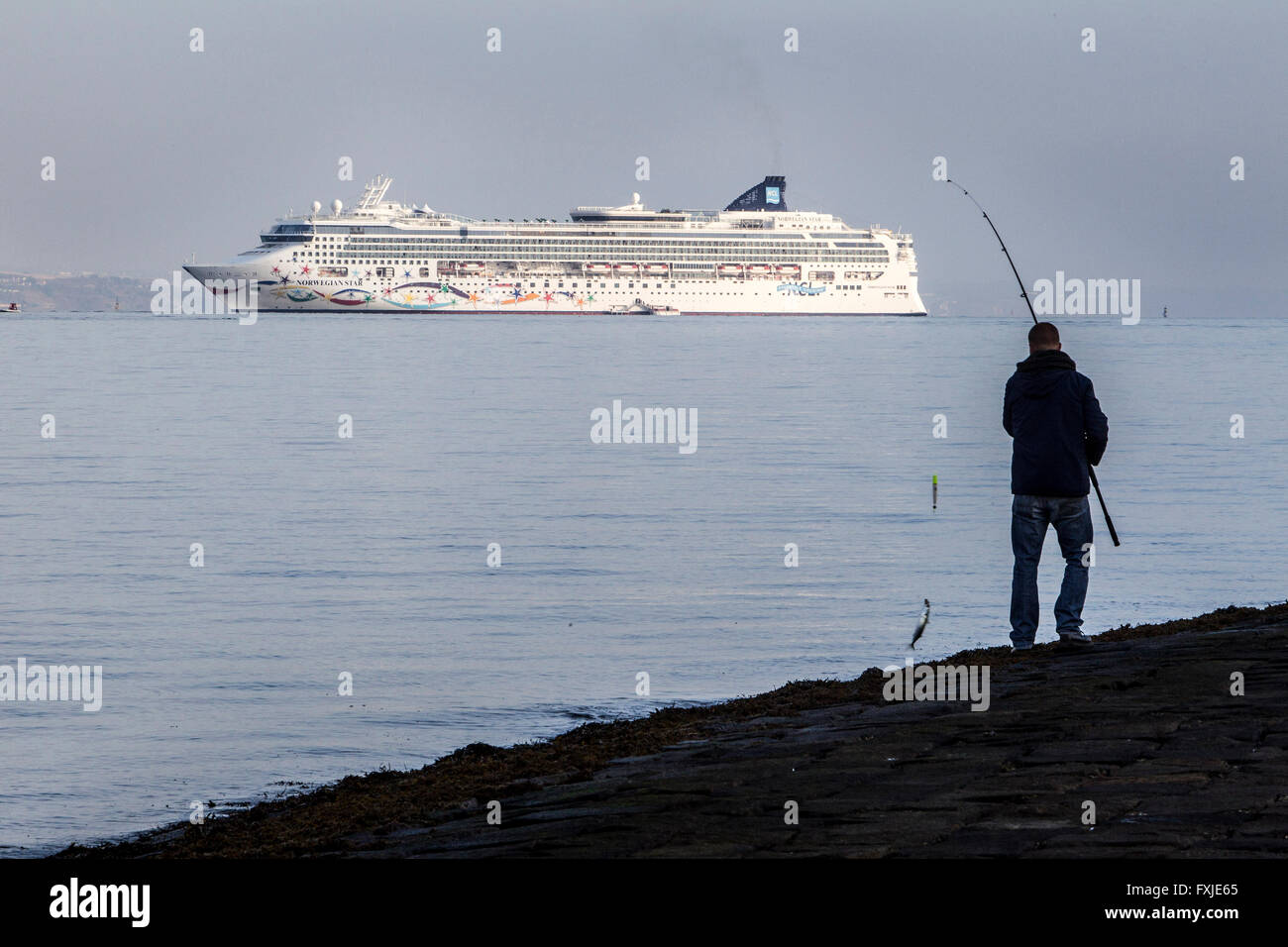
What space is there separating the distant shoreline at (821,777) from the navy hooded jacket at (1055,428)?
96 centimetres

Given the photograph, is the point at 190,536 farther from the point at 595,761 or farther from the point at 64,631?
the point at 595,761

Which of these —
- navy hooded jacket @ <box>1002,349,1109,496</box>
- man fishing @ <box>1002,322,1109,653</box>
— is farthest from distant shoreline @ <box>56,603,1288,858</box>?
navy hooded jacket @ <box>1002,349,1109,496</box>

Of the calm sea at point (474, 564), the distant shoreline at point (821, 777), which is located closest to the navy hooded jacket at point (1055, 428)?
the distant shoreline at point (821, 777)

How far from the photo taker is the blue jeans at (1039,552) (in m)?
8.36

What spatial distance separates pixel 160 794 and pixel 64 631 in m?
4.48

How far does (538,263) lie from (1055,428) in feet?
391

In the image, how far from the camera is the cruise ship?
124 metres

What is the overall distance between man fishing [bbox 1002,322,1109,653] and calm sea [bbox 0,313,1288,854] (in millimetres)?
2223

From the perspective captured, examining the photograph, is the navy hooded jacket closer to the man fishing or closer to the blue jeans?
the man fishing

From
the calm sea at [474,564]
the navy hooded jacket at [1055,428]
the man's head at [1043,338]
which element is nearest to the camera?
the navy hooded jacket at [1055,428]

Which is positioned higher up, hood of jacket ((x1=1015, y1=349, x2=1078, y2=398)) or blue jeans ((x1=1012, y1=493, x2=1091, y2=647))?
hood of jacket ((x1=1015, y1=349, x2=1078, y2=398))

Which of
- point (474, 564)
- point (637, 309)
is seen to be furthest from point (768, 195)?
point (474, 564)

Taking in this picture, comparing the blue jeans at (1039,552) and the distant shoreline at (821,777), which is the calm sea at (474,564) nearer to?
the distant shoreline at (821,777)

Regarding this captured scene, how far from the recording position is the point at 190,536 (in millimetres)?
16531
